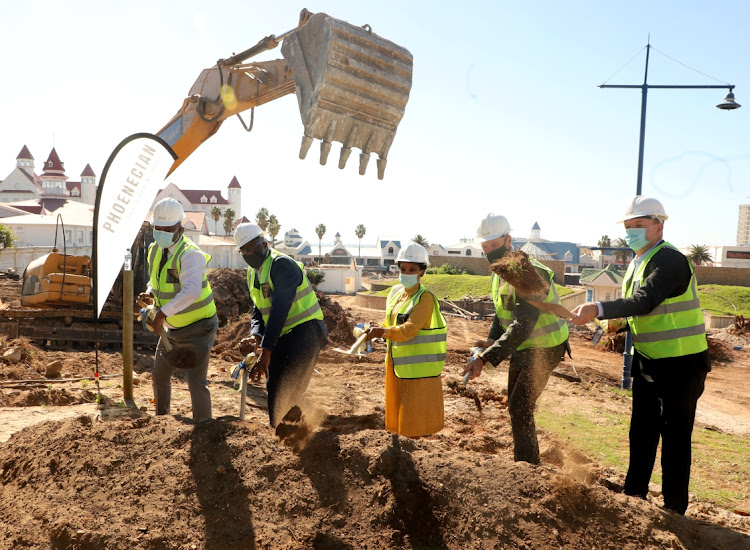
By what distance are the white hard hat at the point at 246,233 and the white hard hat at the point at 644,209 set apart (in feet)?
8.66

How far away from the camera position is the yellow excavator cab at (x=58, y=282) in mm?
9914

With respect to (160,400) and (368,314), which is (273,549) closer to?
(160,400)

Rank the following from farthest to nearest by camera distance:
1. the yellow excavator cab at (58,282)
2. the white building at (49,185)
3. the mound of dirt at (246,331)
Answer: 1. the white building at (49,185)
2. the mound of dirt at (246,331)
3. the yellow excavator cab at (58,282)

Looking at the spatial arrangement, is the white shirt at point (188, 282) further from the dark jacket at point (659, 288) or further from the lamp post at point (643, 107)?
the lamp post at point (643, 107)

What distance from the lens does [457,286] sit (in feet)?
123

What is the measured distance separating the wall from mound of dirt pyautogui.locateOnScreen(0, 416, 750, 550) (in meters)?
38.7

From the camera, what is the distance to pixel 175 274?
16.0ft

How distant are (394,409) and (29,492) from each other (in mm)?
2417

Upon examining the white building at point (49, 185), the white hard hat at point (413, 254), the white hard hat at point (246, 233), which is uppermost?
the white building at point (49, 185)

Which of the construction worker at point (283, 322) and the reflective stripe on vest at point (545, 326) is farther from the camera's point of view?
the construction worker at point (283, 322)

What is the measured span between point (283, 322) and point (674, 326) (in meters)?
2.57

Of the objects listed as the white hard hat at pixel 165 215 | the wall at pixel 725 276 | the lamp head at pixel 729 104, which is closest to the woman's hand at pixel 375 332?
the white hard hat at pixel 165 215

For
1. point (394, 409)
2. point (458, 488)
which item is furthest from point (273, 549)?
point (394, 409)

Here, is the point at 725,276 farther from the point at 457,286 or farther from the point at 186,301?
the point at 186,301
